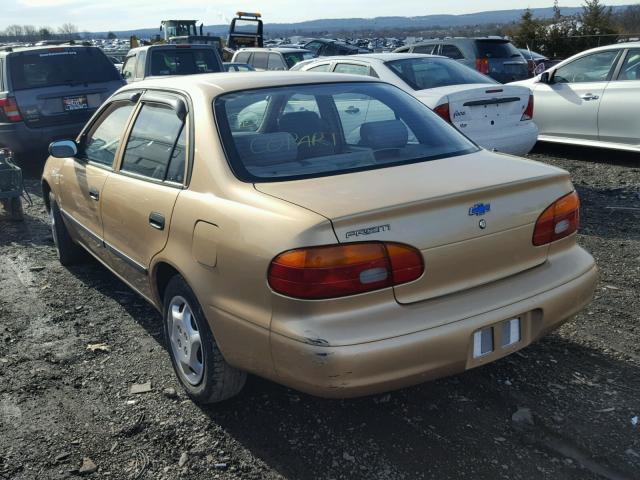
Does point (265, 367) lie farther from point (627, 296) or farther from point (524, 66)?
point (524, 66)

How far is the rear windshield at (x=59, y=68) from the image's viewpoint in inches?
371

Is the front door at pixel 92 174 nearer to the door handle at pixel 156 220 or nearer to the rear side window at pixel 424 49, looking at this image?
the door handle at pixel 156 220

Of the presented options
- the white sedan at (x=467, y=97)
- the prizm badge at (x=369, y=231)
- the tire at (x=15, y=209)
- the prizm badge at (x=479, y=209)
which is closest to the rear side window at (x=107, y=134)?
the prizm badge at (x=369, y=231)

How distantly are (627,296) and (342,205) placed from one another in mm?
2794

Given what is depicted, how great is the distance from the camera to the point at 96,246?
4539mm

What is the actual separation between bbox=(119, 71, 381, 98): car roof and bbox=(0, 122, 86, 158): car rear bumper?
19.6ft

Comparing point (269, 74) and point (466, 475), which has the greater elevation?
point (269, 74)

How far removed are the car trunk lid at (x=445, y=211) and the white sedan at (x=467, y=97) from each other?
12.8 ft

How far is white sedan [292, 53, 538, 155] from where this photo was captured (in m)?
6.96

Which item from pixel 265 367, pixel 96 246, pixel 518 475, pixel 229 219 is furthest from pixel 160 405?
pixel 518 475

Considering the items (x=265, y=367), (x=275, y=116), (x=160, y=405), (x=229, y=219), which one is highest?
(x=275, y=116)

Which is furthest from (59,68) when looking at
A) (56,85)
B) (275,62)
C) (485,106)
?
(275,62)

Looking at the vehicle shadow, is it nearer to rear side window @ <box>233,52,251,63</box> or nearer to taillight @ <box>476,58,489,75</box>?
taillight @ <box>476,58,489,75</box>

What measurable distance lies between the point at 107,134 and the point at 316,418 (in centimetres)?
248
